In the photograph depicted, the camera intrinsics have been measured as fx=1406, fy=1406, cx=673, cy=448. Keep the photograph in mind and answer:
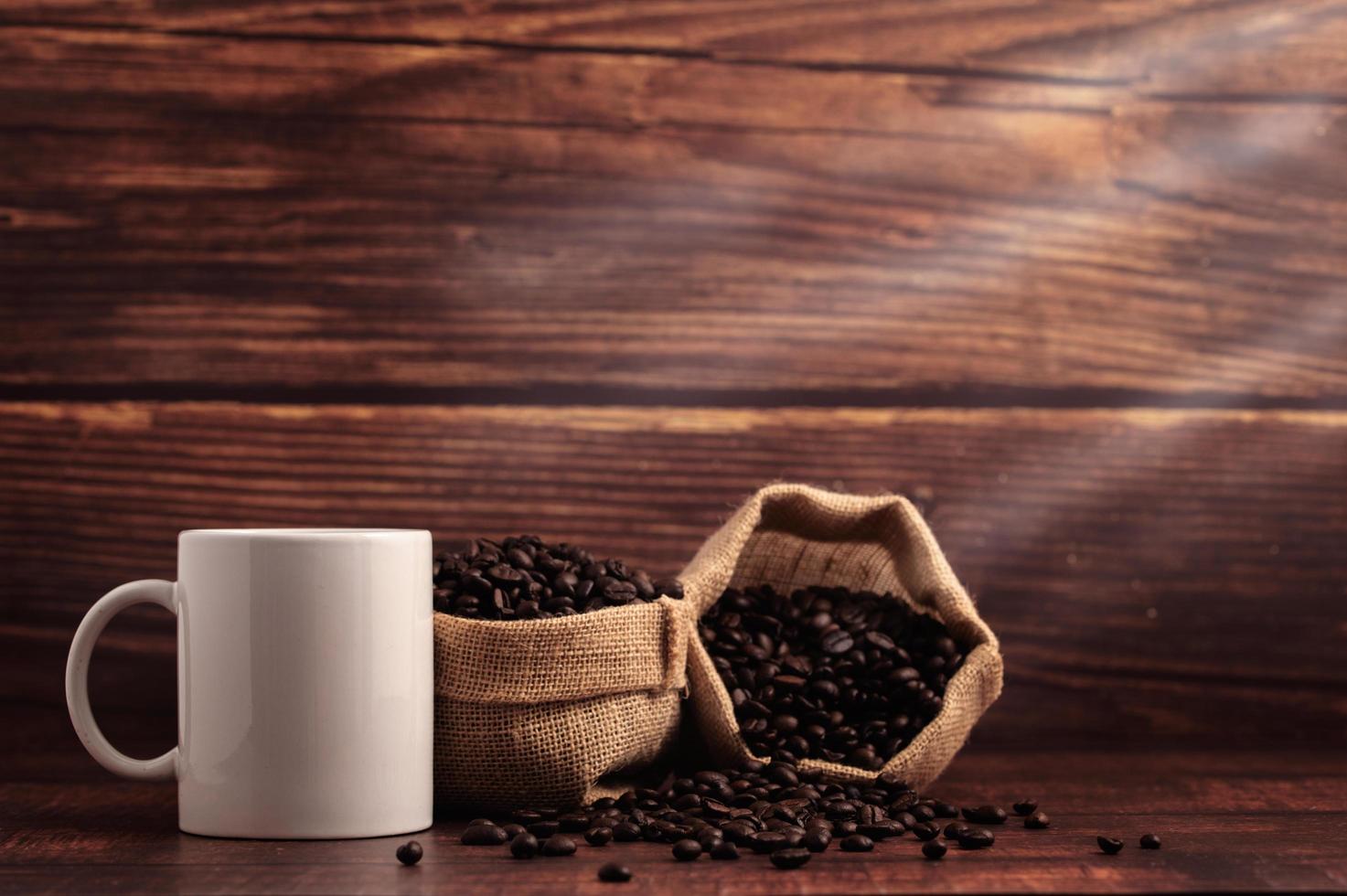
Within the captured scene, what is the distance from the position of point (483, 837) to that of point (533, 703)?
13 cm

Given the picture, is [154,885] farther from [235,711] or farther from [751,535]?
[751,535]

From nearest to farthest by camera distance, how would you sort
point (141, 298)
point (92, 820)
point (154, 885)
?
point (154, 885)
point (92, 820)
point (141, 298)

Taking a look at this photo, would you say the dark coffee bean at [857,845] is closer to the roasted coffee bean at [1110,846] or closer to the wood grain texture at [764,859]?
the wood grain texture at [764,859]

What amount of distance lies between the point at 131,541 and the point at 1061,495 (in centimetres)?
96

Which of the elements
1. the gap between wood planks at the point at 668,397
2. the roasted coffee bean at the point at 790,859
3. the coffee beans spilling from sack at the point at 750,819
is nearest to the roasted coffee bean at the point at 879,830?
the coffee beans spilling from sack at the point at 750,819

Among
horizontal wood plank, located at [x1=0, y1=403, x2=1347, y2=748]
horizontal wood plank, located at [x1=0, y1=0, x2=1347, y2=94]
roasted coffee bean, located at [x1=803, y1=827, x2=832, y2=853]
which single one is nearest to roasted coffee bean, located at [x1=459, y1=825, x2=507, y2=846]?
roasted coffee bean, located at [x1=803, y1=827, x2=832, y2=853]

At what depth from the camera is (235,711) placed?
932 mm

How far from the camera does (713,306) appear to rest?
1.47 metres

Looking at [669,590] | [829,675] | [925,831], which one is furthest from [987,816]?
[669,590]

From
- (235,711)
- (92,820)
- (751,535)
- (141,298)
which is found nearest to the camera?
(235,711)

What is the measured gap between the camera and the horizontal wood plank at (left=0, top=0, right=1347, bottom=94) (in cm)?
144

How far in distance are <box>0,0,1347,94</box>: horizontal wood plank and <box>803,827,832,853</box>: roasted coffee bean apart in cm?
86

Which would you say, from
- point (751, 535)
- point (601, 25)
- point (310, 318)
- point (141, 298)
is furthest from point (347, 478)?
point (601, 25)

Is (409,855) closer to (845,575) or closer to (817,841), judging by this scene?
(817,841)
